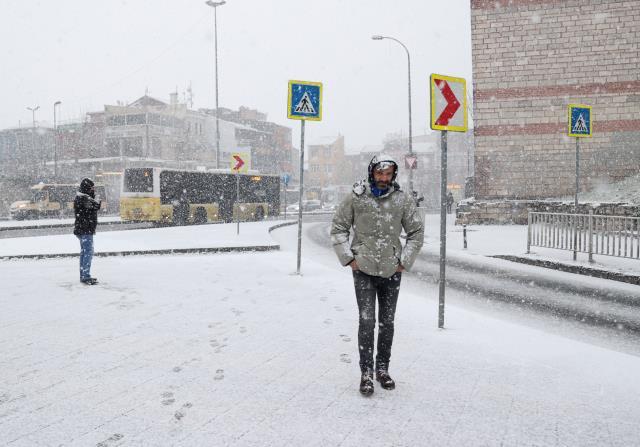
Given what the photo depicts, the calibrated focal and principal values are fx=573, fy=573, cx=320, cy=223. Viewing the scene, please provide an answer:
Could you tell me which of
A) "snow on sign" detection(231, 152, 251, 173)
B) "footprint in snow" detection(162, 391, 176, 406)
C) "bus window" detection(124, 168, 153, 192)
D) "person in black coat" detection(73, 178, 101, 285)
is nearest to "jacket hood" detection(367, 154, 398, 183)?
"footprint in snow" detection(162, 391, 176, 406)

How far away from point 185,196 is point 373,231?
25893 mm

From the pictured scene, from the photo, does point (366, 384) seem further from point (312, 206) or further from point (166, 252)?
point (312, 206)

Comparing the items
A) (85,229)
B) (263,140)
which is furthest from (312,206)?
(85,229)

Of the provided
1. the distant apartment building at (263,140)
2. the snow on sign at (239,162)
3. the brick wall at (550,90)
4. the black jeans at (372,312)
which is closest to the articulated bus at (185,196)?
the snow on sign at (239,162)

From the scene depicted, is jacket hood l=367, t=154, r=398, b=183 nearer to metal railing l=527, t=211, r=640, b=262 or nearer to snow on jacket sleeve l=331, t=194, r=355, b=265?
snow on jacket sleeve l=331, t=194, r=355, b=265

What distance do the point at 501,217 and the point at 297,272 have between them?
15937 millimetres

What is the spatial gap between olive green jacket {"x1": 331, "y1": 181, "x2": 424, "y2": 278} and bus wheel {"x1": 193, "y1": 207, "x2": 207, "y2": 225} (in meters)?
26.2

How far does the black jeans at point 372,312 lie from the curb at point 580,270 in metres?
7.61

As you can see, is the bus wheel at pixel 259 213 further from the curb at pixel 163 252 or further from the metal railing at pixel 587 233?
the metal railing at pixel 587 233

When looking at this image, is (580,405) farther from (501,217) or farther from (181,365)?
(501,217)

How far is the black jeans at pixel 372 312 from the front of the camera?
441 centimetres

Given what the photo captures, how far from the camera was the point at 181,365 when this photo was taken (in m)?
5.06

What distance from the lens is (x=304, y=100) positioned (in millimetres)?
10336

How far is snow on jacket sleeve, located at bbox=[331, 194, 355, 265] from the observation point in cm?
438
